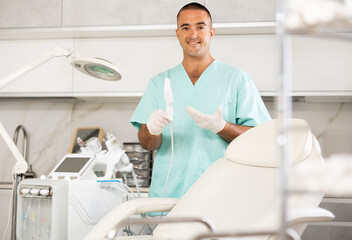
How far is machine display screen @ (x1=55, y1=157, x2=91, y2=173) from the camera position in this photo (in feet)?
5.94

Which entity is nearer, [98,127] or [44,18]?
[44,18]

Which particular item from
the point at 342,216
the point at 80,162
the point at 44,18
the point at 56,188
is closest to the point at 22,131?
the point at 44,18

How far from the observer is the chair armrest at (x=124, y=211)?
1383 mm

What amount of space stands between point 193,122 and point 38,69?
50.5 inches

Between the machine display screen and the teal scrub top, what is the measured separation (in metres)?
0.31

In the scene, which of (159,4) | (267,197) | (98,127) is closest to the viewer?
(267,197)

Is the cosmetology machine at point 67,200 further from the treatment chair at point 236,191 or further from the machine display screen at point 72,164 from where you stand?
the treatment chair at point 236,191

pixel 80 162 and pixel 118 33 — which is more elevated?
pixel 118 33

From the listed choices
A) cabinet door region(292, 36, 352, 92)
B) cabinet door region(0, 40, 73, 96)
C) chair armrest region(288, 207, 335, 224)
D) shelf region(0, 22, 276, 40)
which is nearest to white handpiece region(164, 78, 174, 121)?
chair armrest region(288, 207, 335, 224)

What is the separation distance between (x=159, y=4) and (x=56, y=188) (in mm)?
1376

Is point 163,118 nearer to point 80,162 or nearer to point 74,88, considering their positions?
point 80,162

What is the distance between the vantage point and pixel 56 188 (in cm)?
163

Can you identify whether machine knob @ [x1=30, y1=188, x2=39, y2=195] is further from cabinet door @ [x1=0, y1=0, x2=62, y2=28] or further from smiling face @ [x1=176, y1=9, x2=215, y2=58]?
cabinet door @ [x1=0, y1=0, x2=62, y2=28]

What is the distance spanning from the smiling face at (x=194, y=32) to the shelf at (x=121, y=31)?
1.69 ft
